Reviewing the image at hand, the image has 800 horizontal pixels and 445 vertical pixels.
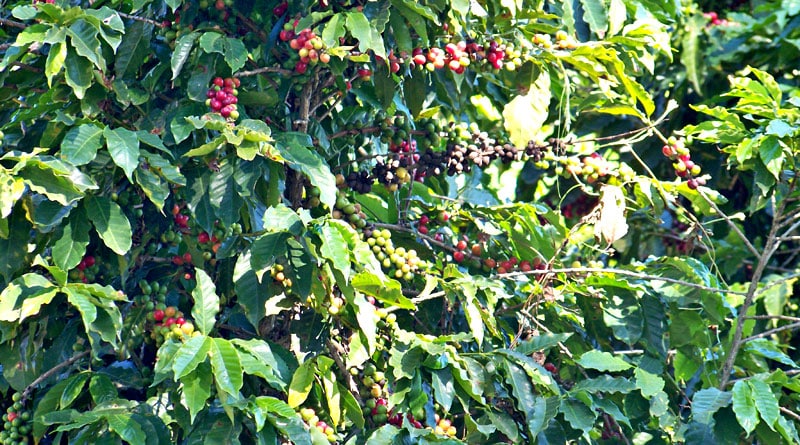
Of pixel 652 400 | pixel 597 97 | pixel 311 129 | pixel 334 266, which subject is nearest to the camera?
pixel 334 266

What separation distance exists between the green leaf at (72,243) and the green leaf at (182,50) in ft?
1.35

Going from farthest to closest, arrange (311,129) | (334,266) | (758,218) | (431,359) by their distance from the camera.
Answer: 1. (758,218)
2. (311,129)
3. (431,359)
4. (334,266)

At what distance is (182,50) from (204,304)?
25.6 inches

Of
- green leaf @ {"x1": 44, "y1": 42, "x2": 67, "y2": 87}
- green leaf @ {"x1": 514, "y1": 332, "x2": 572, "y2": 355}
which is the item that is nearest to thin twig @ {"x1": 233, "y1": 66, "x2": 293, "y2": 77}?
green leaf @ {"x1": 44, "y1": 42, "x2": 67, "y2": 87}

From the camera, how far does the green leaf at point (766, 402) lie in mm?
2611

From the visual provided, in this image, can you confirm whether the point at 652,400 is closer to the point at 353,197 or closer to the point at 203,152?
the point at 353,197

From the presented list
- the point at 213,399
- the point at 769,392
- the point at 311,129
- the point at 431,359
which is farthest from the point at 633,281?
the point at 213,399

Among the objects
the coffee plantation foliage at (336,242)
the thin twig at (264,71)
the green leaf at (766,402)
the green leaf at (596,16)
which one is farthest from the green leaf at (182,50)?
the green leaf at (766,402)

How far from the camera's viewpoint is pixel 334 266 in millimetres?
2479

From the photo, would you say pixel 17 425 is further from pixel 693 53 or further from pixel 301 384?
pixel 693 53

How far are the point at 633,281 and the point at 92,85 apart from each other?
1499 millimetres

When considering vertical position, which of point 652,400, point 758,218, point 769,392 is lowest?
point 758,218

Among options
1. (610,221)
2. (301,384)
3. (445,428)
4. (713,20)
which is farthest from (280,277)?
(713,20)

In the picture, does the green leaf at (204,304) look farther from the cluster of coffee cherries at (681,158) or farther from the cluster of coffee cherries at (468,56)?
the cluster of coffee cherries at (681,158)
